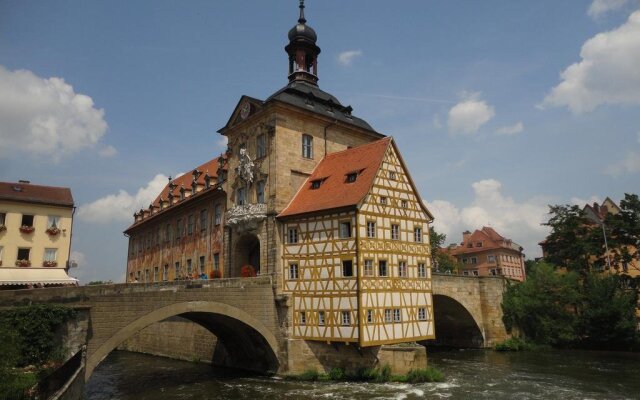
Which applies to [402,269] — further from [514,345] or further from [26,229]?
[26,229]

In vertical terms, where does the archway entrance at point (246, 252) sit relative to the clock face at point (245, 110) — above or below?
below

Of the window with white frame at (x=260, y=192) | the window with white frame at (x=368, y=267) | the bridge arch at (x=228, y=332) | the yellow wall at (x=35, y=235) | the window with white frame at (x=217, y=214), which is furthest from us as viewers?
the window with white frame at (x=217, y=214)

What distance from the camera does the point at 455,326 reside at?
35.5m

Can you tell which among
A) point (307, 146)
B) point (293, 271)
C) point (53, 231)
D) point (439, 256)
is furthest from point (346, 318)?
point (439, 256)

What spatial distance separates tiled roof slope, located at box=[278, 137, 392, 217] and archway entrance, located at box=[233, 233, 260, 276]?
3.98 meters

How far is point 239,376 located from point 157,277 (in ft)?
67.6

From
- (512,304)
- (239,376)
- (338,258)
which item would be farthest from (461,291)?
(239,376)

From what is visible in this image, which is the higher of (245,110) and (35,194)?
(245,110)

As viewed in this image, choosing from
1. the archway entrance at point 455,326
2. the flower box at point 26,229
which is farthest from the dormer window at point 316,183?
the flower box at point 26,229

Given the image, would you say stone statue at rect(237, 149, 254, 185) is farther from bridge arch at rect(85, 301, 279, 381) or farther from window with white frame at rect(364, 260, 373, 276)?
window with white frame at rect(364, 260, 373, 276)

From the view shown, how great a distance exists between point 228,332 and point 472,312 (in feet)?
57.0

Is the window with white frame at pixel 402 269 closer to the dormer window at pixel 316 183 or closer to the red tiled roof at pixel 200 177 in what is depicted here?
the dormer window at pixel 316 183

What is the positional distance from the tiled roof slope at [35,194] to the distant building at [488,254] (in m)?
54.9

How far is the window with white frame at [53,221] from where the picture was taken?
3016 centimetres
